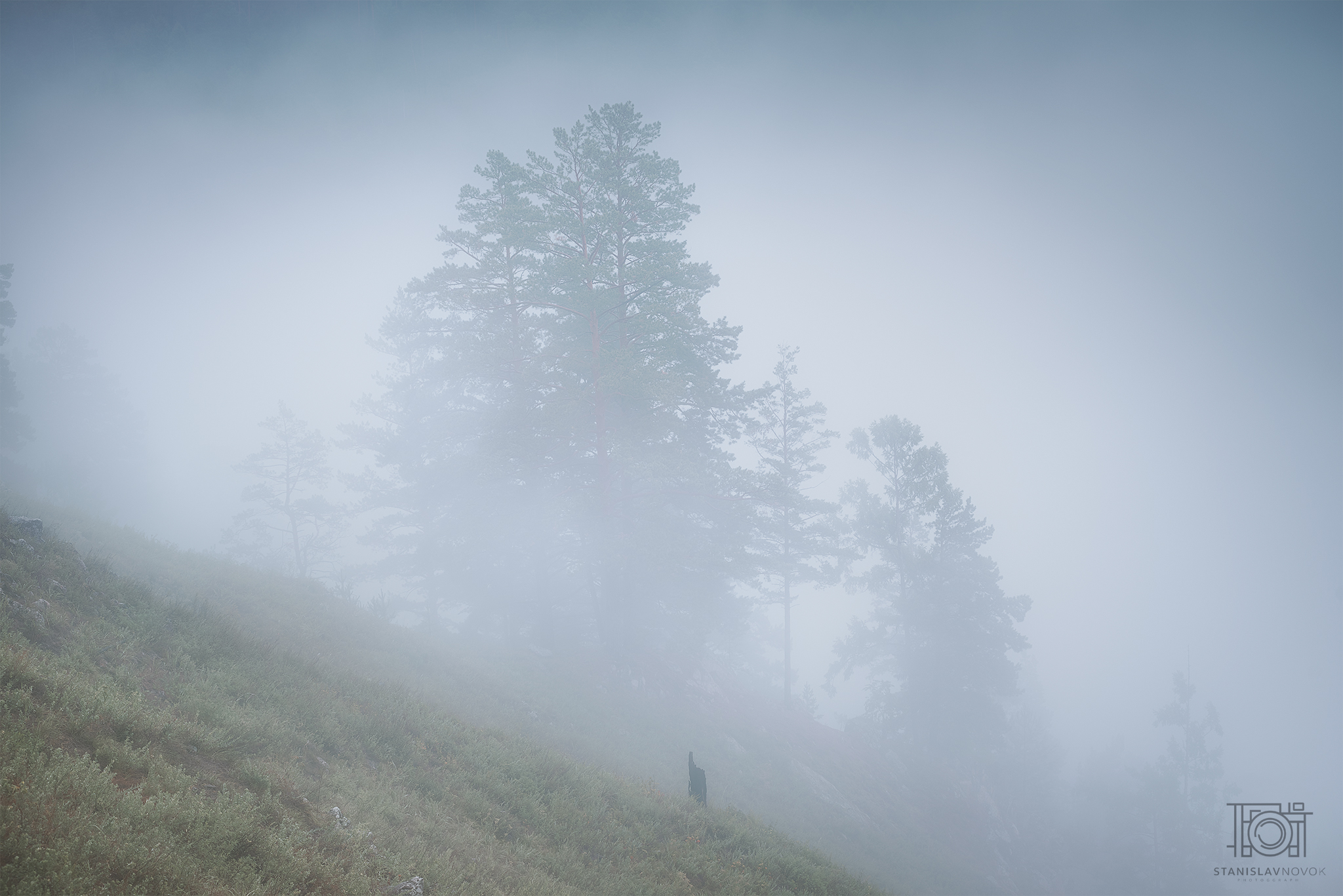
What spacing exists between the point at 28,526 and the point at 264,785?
737 centimetres

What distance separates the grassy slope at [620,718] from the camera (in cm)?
1294

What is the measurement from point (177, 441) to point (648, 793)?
7764 cm

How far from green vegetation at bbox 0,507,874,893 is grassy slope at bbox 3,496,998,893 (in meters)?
1.54

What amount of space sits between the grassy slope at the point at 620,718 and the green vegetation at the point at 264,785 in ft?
5.06

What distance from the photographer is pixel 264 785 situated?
5.87 m

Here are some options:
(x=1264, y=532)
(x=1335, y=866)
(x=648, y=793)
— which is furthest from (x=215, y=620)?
(x=1264, y=532)

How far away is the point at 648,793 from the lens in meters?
10.5

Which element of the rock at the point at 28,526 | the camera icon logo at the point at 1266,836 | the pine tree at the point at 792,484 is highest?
the pine tree at the point at 792,484

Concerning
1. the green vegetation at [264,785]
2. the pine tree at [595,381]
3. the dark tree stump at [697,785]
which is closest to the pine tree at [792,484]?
the pine tree at [595,381]

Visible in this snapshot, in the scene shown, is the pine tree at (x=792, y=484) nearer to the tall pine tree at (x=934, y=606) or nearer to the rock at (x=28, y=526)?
the tall pine tree at (x=934, y=606)

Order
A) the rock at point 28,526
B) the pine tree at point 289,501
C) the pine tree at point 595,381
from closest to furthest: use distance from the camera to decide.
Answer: the rock at point 28,526 → the pine tree at point 595,381 → the pine tree at point 289,501

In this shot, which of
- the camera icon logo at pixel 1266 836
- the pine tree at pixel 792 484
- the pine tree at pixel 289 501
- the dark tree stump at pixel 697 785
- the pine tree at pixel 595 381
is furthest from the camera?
the camera icon logo at pixel 1266 836

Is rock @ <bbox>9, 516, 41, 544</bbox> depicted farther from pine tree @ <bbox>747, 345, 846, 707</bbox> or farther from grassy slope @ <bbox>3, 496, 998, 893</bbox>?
pine tree @ <bbox>747, 345, 846, 707</bbox>

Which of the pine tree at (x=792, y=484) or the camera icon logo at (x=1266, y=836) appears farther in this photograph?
the camera icon logo at (x=1266, y=836)
